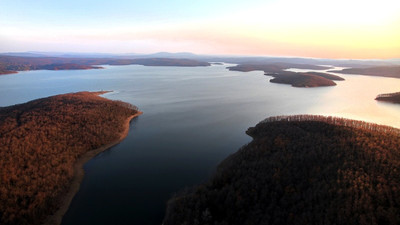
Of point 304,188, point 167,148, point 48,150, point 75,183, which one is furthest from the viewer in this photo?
point 167,148

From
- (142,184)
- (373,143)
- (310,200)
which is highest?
(373,143)

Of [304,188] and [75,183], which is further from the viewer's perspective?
[75,183]

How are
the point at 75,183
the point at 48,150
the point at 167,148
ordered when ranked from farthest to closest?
the point at 167,148, the point at 48,150, the point at 75,183

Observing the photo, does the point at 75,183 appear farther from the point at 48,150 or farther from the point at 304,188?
the point at 304,188

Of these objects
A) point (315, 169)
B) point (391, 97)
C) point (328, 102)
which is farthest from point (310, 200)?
point (391, 97)

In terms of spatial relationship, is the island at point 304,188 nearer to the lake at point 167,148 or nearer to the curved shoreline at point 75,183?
the lake at point 167,148

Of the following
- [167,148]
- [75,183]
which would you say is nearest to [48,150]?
[75,183]

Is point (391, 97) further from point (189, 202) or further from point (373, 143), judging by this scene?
point (189, 202)
